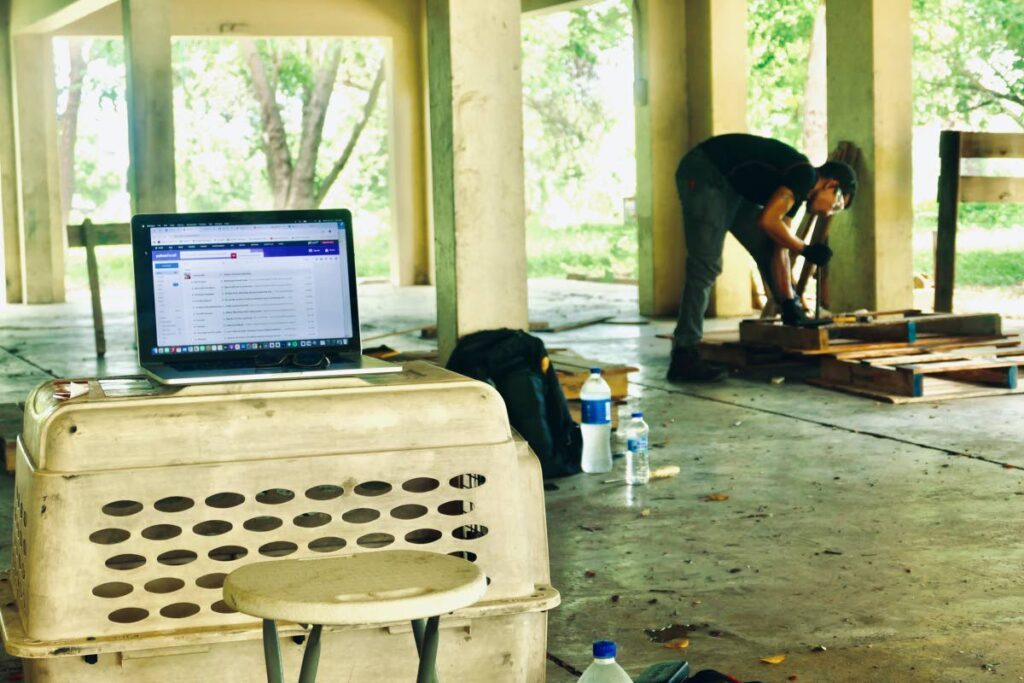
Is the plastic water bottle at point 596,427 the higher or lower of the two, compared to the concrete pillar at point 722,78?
lower

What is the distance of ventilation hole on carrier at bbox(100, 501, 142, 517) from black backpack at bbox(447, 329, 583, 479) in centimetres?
335

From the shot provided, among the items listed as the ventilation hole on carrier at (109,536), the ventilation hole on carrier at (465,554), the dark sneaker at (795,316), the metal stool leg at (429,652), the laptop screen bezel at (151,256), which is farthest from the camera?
the dark sneaker at (795,316)

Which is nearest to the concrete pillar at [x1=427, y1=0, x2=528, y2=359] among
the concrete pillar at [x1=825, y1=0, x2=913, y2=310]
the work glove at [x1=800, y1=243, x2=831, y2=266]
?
the work glove at [x1=800, y1=243, x2=831, y2=266]

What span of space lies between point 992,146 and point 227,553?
9962mm

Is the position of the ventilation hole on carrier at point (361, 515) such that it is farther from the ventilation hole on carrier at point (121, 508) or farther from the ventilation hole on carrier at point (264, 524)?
the ventilation hole on carrier at point (121, 508)

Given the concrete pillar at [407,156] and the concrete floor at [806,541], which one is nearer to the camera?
the concrete floor at [806,541]

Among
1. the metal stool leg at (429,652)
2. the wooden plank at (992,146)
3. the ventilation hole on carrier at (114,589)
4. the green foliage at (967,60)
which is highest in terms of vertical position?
the green foliage at (967,60)

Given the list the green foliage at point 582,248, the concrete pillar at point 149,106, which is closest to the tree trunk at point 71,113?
the green foliage at point 582,248

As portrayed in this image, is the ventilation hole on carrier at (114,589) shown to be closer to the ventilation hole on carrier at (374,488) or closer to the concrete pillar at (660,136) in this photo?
the ventilation hole on carrier at (374,488)

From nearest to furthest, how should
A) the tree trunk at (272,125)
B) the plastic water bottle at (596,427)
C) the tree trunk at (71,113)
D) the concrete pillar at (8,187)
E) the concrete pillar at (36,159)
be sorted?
the plastic water bottle at (596,427) → the concrete pillar at (36,159) → the concrete pillar at (8,187) → the tree trunk at (272,125) → the tree trunk at (71,113)

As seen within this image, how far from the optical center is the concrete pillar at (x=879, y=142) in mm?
11266

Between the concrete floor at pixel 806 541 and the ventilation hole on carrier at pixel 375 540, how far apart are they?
2.79 ft

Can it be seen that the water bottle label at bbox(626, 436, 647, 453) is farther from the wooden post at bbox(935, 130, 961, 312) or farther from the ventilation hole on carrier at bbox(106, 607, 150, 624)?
the wooden post at bbox(935, 130, 961, 312)

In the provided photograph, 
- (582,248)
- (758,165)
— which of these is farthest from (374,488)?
(582,248)
